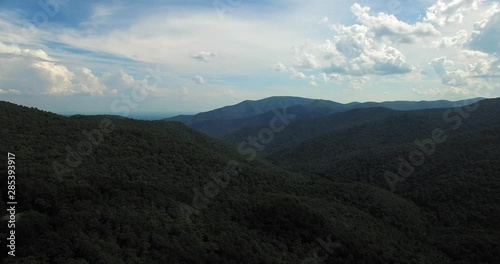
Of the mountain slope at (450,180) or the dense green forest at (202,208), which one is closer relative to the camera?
the dense green forest at (202,208)

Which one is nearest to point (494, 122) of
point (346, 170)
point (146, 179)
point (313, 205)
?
point (346, 170)

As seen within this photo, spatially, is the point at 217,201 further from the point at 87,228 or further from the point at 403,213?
the point at 403,213

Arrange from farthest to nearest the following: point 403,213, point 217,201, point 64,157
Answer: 1. point 403,213
2. point 217,201
3. point 64,157

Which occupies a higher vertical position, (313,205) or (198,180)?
(198,180)

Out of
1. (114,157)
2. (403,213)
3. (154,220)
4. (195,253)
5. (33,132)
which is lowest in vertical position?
(403,213)

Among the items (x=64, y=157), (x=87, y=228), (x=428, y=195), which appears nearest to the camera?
(x=87, y=228)

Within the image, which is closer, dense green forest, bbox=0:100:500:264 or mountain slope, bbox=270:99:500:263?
dense green forest, bbox=0:100:500:264

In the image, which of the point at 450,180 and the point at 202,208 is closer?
the point at 202,208

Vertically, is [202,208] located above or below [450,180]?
above
